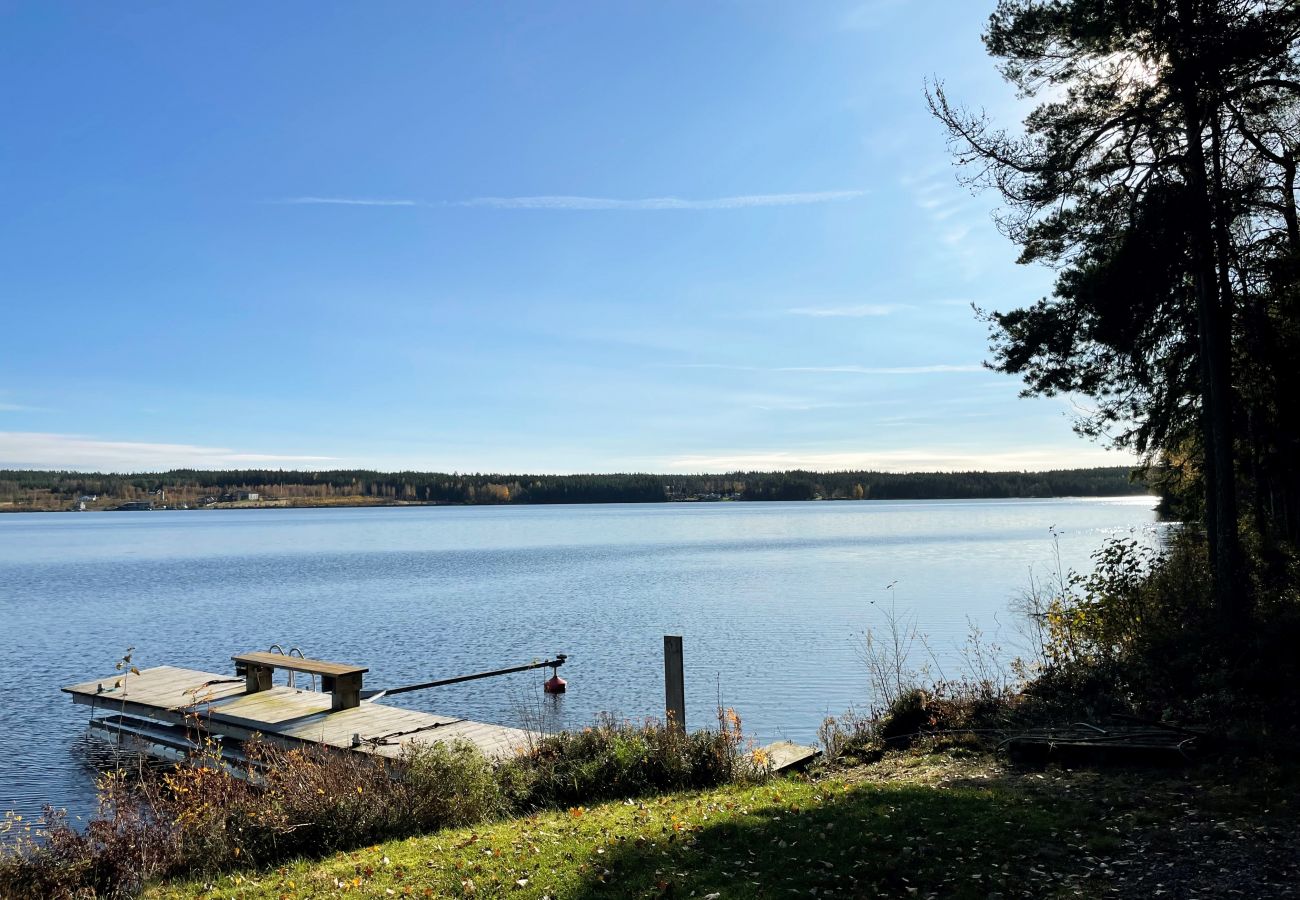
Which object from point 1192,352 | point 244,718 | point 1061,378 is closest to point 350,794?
point 244,718

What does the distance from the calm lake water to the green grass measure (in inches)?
145

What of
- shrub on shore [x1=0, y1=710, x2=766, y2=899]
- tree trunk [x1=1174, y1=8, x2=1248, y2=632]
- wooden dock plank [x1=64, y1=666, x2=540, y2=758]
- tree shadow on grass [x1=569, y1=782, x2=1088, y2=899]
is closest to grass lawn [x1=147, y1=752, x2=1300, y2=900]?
tree shadow on grass [x1=569, y1=782, x2=1088, y2=899]

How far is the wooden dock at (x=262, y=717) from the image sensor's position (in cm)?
1221

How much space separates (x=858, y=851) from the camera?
6.29 m

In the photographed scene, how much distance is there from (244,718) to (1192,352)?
1732 cm

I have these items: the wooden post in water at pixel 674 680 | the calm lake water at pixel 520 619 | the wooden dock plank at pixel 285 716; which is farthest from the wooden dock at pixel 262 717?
the wooden post in water at pixel 674 680

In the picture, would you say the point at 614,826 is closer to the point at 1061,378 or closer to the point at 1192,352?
the point at 1061,378

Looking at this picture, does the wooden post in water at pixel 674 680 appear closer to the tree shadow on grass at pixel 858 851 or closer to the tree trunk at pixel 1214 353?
the tree shadow on grass at pixel 858 851

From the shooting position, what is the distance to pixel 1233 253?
12961mm

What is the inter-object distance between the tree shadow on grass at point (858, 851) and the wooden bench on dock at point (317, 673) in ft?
27.8

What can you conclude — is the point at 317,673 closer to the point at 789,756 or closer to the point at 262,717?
the point at 262,717

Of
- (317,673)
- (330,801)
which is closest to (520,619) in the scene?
(317,673)

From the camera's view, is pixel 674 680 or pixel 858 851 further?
pixel 674 680

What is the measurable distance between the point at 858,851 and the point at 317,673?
1075 centimetres
